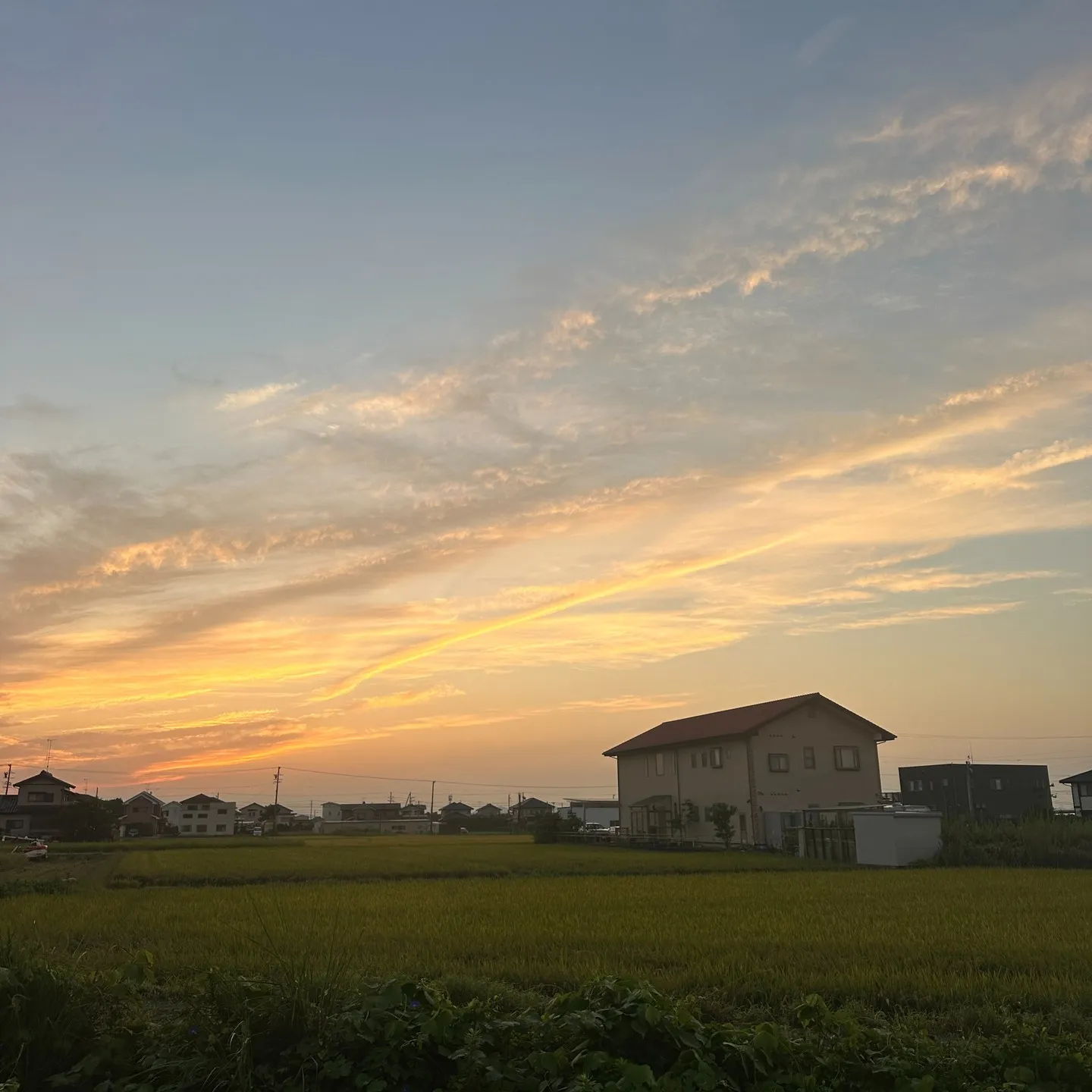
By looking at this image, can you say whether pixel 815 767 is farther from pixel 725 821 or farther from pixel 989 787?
pixel 989 787

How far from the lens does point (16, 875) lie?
29016 millimetres

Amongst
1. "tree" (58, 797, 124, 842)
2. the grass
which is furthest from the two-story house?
"tree" (58, 797, 124, 842)

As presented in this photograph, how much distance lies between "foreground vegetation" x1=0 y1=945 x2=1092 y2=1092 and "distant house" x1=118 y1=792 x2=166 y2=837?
95865 millimetres

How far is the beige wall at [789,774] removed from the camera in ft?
144

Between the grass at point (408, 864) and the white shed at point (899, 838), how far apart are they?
194 cm

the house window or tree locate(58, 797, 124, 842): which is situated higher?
the house window

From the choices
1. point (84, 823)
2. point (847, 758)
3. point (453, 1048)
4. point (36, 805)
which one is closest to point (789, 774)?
point (847, 758)

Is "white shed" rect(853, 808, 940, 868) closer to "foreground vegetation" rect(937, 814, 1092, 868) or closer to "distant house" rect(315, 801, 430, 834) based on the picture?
"foreground vegetation" rect(937, 814, 1092, 868)

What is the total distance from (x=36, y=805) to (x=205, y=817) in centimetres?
2758

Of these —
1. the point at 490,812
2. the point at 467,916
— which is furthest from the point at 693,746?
the point at 490,812

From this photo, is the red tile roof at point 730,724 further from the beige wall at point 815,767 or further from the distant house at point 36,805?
the distant house at point 36,805

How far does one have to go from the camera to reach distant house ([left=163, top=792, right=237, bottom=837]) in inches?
4235

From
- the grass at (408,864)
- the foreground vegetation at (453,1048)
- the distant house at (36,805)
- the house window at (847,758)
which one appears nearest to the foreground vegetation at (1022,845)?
the grass at (408,864)

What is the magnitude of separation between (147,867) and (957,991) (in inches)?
1125
